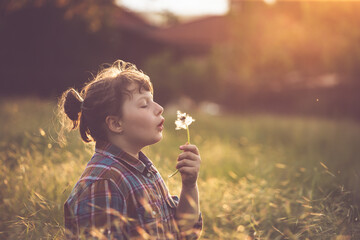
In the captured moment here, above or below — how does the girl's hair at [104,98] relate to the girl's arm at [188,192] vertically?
above

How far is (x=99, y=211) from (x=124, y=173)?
8.9 inches

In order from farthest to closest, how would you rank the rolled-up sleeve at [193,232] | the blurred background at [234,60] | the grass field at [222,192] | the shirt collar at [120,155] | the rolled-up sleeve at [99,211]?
the blurred background at [234,60] < the grass field at [222,192] < the rolled-up sleeve at [193,232] < the shirt collar at [120,155] < the rolled-up sleeve at [99,211]

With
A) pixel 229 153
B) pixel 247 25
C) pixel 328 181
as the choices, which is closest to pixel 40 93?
pixel 247 25

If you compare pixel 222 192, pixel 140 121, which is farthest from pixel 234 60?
pixel 140 121

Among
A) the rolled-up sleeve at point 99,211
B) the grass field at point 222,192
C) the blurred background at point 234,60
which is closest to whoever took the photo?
the rolled-up sleeve at point 99,211

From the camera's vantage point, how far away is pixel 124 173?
170cm

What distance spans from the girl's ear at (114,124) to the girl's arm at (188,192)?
0.34 metres

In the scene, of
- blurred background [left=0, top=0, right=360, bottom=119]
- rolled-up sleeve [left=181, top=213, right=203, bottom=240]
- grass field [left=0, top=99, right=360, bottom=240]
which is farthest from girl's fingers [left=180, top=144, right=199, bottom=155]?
blurred background [left=0, top=0, right=360, bottom=119]

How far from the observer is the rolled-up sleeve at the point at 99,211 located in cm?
155

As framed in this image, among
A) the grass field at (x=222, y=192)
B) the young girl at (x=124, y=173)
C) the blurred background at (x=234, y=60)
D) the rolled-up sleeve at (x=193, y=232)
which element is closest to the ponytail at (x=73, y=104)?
the young girl at (x=124, y=173)

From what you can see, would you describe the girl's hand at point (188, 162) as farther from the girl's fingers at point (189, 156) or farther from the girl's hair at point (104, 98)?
the girl's hair at point (104, 98)

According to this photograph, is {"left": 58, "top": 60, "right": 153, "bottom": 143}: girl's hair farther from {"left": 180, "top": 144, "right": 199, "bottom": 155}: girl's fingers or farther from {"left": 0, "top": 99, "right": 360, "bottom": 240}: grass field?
{"left": 0, "top": 99, "right": 360, "bottom": 240}: grass field

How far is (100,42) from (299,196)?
11.0m

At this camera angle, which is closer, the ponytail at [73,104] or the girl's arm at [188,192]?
the girl's arm at [188,192]
